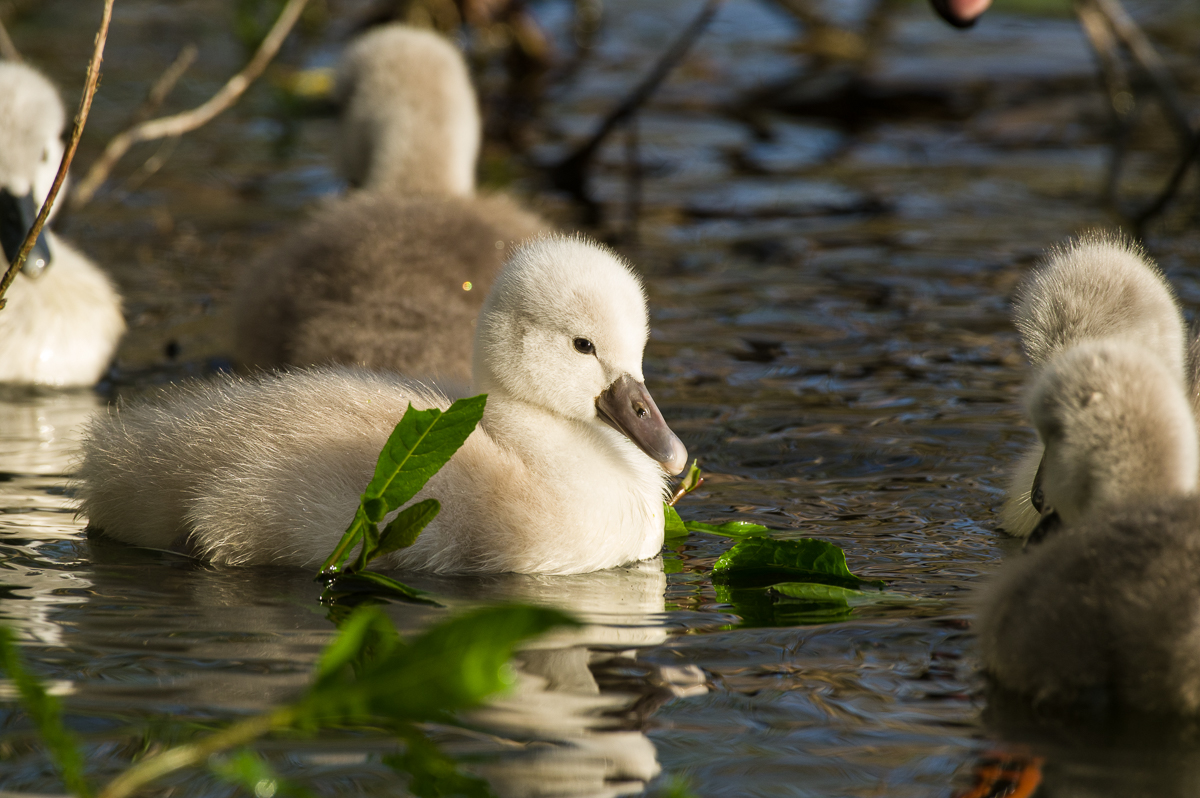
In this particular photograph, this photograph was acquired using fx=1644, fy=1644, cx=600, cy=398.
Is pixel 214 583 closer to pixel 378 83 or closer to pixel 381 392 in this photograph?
pixel 381 392

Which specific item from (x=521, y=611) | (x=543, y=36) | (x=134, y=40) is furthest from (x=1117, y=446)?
(x=134, y=40)

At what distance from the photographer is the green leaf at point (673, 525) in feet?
15.9

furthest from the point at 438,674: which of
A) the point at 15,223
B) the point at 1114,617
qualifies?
the point at 15,223

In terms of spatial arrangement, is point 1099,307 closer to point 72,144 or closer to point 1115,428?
point 1115,428

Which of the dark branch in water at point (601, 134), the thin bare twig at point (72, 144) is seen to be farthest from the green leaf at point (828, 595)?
the dark branch in water at point (601, 134)

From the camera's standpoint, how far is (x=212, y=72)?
12375 millimetres

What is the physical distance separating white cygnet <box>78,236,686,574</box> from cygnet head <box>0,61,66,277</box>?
183 centimetres

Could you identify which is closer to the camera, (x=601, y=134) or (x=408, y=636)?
(x=408, y=636)

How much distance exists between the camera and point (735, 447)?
561cm

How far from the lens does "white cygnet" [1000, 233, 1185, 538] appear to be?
15.1 ft

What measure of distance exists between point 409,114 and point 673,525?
2.99 m

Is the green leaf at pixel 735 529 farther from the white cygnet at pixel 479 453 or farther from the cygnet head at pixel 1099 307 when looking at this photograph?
the cygnet head at pixel 1099 307

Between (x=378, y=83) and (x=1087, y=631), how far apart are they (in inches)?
189

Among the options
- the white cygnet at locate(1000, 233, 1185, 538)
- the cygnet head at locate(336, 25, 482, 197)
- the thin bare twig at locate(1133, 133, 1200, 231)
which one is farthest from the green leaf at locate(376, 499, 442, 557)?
the thin bare twig at locate(1133, 133, 1200, 231)
